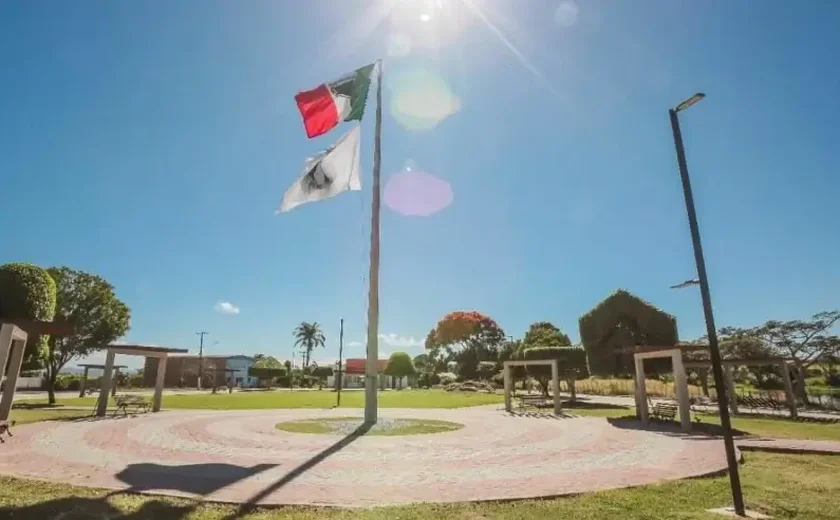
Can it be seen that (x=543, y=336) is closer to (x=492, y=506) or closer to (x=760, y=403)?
(x=760, y=403)

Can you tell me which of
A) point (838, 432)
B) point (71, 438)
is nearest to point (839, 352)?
point (838, 432)

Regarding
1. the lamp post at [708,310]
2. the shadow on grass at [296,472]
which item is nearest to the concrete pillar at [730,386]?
the shadow on grass at [296,472]

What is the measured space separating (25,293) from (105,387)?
6.43 metres

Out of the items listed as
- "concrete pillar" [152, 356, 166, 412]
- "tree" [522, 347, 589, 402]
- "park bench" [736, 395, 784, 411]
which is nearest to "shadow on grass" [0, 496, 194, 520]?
"concrete pillar" [152, 356, 166, 412]

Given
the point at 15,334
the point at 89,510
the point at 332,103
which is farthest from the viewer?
the point at 332,103

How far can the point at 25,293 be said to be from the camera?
51.6ft

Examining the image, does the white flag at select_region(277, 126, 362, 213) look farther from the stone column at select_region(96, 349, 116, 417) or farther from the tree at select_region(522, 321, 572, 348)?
the tree at select_region(522, 321, 572, 348)

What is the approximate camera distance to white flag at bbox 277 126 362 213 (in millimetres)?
14258

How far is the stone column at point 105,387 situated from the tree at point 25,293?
4.51 meters

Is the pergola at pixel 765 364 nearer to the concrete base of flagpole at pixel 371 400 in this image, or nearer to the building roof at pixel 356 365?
the concrete base of flagpole at pixel 371 400

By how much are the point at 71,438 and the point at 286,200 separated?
8.86 meters

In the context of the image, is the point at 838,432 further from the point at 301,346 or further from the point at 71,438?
the point at 301,346

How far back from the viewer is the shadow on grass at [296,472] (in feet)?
19.9

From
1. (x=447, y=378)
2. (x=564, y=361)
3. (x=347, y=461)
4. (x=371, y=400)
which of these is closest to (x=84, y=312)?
(x=371, y=400)
